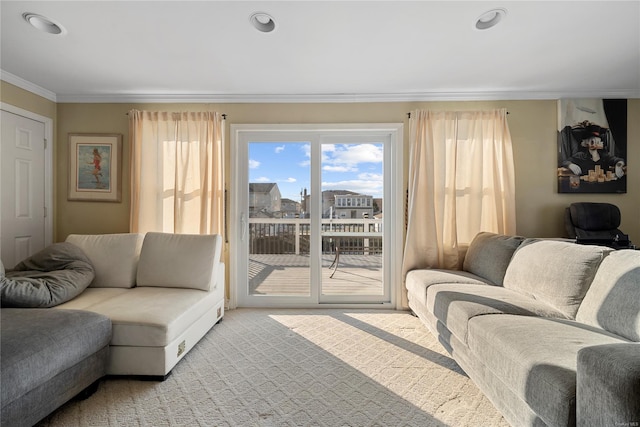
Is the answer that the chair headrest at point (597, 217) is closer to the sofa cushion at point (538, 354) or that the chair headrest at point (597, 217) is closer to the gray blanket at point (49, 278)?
the sofa cushion at point (538, 354)

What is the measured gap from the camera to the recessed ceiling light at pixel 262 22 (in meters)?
1.95

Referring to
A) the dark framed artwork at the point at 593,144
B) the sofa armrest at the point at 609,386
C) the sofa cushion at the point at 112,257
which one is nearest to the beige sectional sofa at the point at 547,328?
the sofa armrest at the point at 609,386

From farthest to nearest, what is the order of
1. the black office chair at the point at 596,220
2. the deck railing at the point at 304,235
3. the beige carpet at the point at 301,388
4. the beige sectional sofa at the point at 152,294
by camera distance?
the deck railing at the point at 304,235 → the black office chair at the point at 596,220 → the beige sectional sofa at the point at 152,294 → the beige carpet at the point at 301,388

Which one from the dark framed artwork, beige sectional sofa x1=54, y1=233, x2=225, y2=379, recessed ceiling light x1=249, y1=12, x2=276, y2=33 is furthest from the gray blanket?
the dark framed artwork

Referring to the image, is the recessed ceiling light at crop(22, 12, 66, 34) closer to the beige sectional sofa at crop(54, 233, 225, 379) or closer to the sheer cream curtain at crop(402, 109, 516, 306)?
the beige sectional sofa at crop(54, 233, 225, 379)

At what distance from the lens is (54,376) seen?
1545 millimetres

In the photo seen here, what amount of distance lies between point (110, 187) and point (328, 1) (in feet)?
10.1

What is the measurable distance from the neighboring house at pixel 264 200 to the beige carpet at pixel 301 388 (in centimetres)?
134

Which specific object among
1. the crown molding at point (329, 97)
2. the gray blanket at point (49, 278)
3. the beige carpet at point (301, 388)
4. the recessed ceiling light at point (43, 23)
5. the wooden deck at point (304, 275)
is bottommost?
the beige carpet at point (301, 388)

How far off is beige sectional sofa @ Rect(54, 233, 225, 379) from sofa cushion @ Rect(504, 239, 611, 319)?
8.46 ft

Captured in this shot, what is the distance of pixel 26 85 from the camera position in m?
3.00

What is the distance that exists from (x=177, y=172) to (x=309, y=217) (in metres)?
1.54

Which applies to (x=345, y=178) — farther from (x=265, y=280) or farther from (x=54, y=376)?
(x=54, y=376)

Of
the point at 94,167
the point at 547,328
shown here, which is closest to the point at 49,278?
the point at 94,167
